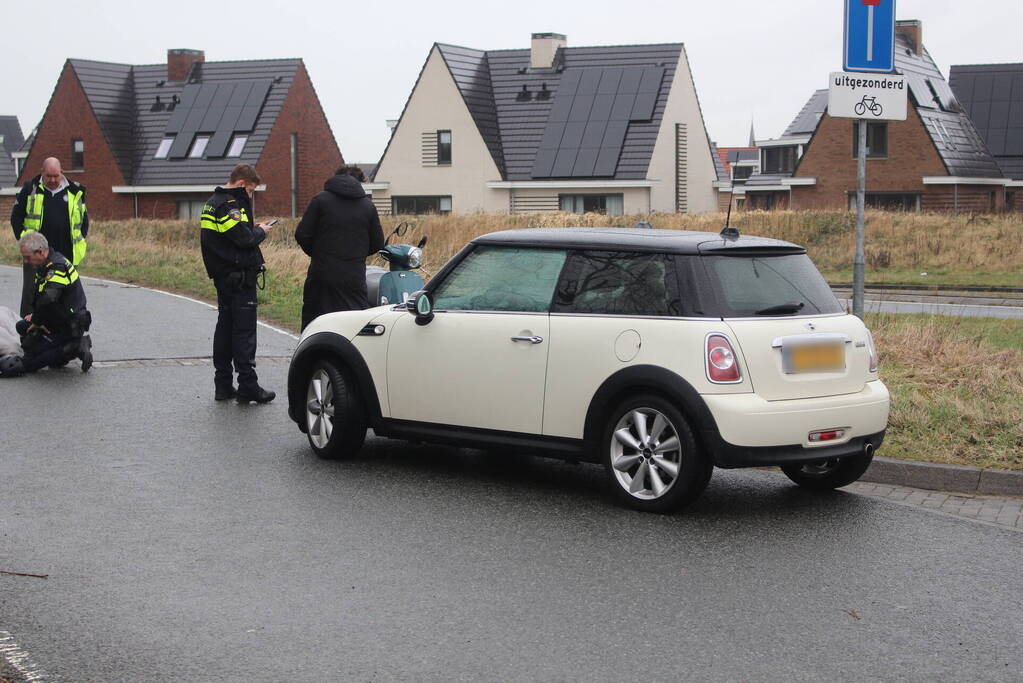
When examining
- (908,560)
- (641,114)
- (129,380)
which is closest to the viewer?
(908,560)

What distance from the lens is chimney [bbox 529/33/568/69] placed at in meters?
57.9

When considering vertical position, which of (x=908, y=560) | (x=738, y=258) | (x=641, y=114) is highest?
(x=641, y=114)

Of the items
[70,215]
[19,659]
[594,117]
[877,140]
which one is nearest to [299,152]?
[594,117]

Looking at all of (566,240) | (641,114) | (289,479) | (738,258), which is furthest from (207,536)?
(641,114)

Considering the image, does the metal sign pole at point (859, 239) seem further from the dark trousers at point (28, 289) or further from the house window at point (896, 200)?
the house window at point (896, 200)

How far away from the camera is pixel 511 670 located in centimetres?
492

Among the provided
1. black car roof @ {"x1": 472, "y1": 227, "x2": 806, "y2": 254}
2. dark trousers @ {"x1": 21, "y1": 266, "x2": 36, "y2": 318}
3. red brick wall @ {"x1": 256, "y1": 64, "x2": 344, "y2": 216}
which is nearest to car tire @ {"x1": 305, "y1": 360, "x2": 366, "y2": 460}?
black car roof @ {"x1": 472, "y1": 227, "x2": 806, "y2": 254}

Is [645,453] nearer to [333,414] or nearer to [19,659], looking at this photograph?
[333,414]

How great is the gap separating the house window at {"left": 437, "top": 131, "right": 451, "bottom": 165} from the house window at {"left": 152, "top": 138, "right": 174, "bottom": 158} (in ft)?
40.5

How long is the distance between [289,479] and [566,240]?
224 centimetres

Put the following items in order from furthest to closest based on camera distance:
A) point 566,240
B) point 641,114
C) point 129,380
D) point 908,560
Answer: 1. point 641,114
2. point 129,380
3. point 566,240
4. point 908,560

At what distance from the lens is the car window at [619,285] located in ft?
24.5

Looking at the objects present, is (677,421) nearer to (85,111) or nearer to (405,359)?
(405,359)

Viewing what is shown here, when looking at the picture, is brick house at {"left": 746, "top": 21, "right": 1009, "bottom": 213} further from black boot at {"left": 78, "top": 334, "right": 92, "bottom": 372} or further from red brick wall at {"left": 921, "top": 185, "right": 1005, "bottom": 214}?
black boot at {"left": 78, "top": 334, "right": 92, "bottom": 372}
